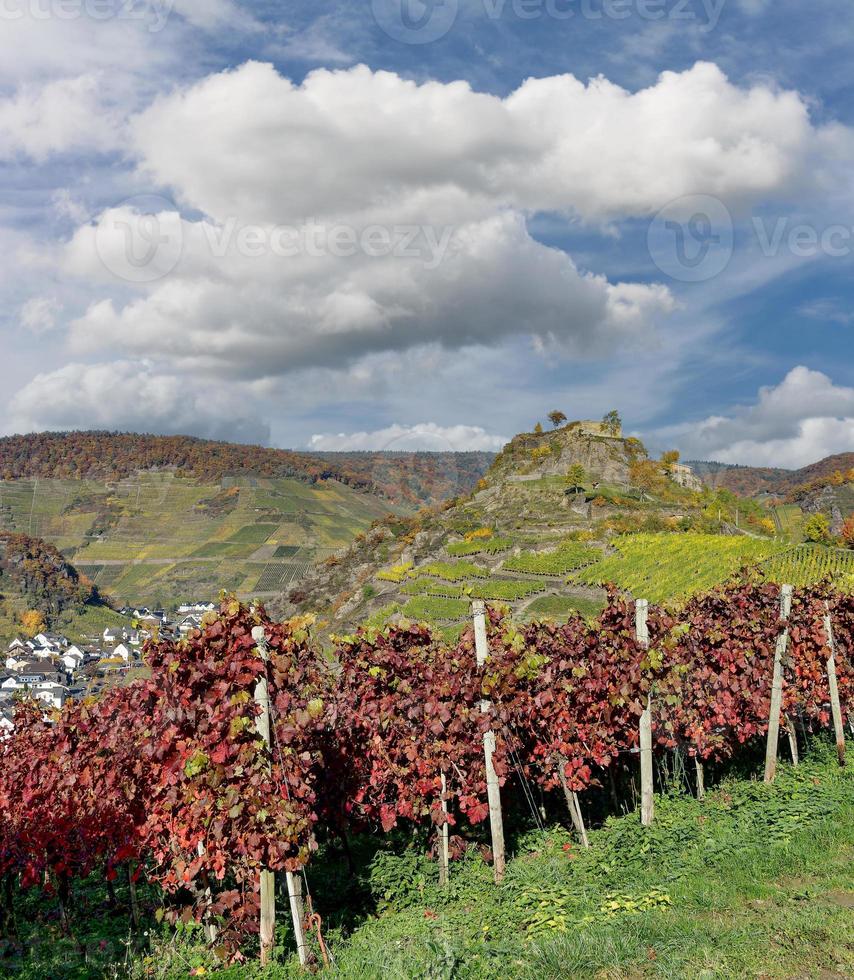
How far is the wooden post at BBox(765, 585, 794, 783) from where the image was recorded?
38.5 feet

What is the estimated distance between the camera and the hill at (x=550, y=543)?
5566 cm

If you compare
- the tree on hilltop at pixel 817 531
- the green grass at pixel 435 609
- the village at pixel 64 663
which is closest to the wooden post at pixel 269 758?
the green grass at pixel 435 609

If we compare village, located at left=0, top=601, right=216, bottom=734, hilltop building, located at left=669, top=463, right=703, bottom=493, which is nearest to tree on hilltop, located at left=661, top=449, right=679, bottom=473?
hilltop building, located at left=669, top=463, right=703, bottom=493

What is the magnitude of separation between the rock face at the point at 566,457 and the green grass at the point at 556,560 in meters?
43.6

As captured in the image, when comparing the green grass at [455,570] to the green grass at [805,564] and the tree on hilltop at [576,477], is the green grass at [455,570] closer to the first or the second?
the green grass at [805,564]

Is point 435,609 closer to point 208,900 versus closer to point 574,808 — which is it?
point 574,808

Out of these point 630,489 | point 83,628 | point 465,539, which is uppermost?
point 630,489

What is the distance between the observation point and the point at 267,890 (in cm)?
→ 674

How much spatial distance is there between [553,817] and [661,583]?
3986cm

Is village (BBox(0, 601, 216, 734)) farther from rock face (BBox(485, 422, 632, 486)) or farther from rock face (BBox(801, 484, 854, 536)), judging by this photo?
rock face (BBox(801, 484, 854, 536))

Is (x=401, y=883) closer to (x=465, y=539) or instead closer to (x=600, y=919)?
(x=600, y=919)

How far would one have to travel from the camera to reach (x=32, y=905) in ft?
38.0

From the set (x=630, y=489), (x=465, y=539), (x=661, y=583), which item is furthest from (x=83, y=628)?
(x=661, y=583)

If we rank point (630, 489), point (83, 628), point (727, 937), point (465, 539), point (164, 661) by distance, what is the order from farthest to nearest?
point (83, 628) → point (630, 489) → point (465, 539) → point (164, 661) → point (727, 937)
